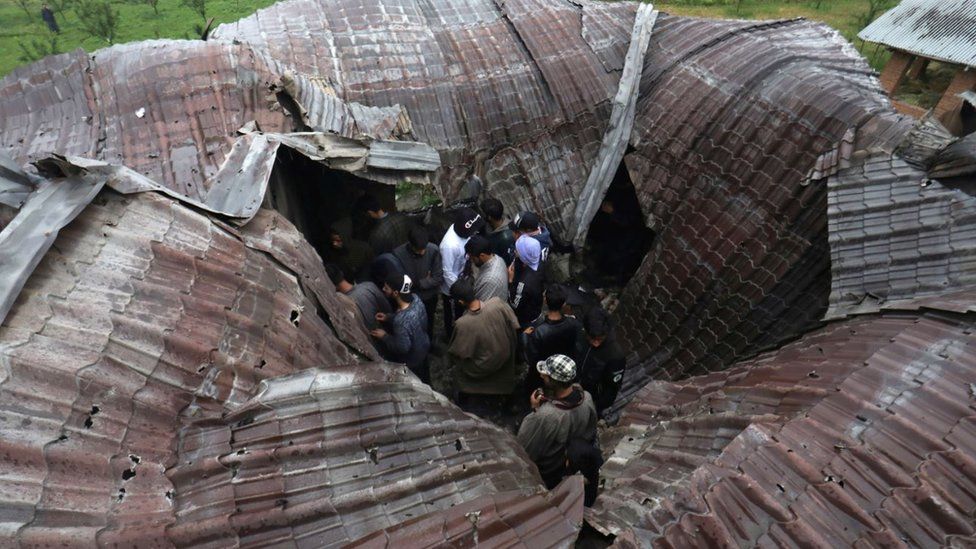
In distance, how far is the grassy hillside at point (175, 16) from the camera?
59.9 feet

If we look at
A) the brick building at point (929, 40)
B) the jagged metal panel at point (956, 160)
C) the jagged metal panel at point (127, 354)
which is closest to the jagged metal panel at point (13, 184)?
the jagged metal panel at point (127, 354)

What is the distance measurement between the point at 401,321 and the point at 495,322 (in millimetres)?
849

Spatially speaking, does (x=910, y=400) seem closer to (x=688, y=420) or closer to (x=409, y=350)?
(x=688, y=420)

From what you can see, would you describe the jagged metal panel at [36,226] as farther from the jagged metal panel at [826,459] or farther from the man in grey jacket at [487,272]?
the man in grey jacket at [487,272]

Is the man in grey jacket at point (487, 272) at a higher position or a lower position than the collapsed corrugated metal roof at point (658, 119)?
lower

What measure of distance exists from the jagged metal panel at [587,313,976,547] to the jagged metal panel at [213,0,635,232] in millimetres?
3981

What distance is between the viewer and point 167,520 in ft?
7.50

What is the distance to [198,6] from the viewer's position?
1914cm

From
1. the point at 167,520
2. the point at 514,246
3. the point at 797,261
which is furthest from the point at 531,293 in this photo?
the point at 167,520

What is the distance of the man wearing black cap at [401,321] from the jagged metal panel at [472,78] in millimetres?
2096

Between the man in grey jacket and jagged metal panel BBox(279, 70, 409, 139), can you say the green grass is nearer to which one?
jagged metal panel BBox(279, 70, 409, 139)

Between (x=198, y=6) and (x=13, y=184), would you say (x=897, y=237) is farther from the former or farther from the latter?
(x=198, y=6)

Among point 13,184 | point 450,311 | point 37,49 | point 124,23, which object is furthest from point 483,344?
point 124,23

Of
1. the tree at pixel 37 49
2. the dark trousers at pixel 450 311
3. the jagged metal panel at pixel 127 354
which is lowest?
the tree at pixel 37 49
